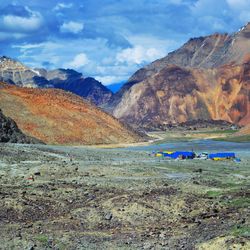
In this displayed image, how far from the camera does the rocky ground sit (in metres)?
23.3

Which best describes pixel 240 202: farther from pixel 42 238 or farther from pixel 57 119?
pixel 57 119

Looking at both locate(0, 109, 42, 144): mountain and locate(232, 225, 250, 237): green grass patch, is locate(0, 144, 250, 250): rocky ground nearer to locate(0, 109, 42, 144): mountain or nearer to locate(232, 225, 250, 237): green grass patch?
locate(232, 225, 250, 237): green grass patch

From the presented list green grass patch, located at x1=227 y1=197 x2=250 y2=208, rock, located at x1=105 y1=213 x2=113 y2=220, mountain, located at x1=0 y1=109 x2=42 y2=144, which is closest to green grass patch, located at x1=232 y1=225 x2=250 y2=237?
green grass patch, located at x1=227 y1=197 x2=250 y2=208

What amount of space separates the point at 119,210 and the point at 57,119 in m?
95.6

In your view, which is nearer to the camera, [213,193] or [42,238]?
[42,238]

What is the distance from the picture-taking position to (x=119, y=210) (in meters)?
28.9

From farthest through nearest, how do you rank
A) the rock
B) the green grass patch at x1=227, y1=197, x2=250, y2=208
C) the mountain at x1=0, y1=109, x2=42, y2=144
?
1. the mountain at x1=0, y1=109, x2=42, y2=144
2. the green grass patch at x1=227, y1=197, x2=250, y2=208
3. the rock

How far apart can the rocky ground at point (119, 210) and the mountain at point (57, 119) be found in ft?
237

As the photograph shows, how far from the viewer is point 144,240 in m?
23.8

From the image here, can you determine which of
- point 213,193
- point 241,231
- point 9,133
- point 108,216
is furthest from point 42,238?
point 9,133

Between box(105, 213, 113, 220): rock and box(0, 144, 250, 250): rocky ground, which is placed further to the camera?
box(105, 213, 113, 220): rock

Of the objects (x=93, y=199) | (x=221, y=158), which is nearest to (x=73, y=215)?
(x=93, y=199)

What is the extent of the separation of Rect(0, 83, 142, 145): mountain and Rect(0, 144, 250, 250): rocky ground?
237 feet

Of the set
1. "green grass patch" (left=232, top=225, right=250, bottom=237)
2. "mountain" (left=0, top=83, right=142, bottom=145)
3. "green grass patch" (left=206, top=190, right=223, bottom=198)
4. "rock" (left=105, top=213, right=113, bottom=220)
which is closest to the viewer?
"green grass patch" (left=232, top=225, right=250, bottom=237)
